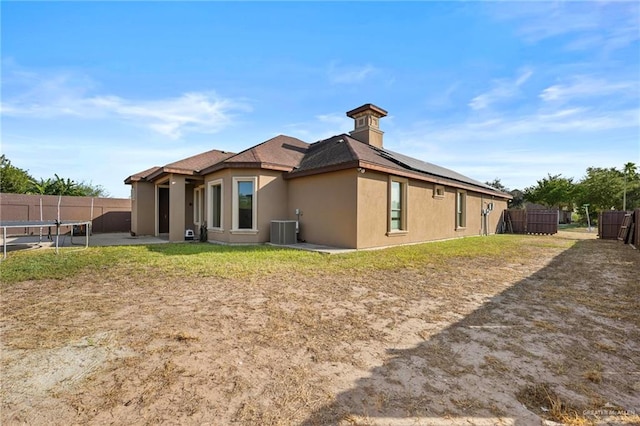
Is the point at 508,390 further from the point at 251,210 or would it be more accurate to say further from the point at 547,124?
the point at 547,124

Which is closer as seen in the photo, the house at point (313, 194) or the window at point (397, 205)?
the house at point (313, 194)

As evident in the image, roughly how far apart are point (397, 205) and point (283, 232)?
4376 mm

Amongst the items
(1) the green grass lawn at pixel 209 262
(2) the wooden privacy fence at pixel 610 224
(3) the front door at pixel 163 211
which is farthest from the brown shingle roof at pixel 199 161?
(2) the wooden privacy fence at pixel 610 224

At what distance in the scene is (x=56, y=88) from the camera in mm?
9086

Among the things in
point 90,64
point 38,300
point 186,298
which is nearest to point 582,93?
point 186,298

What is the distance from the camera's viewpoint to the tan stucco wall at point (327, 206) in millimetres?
9359

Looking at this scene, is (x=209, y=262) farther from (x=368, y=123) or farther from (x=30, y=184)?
(x=30, y=184)

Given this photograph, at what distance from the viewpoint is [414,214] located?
11.8 metres

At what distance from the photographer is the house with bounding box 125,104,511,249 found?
31.6 feet

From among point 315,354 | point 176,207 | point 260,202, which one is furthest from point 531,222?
point 315,354

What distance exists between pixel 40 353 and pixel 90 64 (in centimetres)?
967

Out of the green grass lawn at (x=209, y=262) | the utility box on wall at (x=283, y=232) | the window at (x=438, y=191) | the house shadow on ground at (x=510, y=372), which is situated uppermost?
the window at (x=438, y=191)

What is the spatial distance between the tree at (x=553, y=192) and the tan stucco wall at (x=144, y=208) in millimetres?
42269

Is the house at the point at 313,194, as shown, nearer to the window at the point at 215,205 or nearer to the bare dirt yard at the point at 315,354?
the window at the point at 215,205
